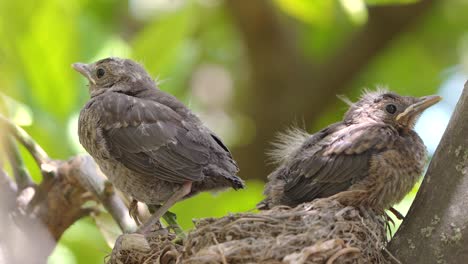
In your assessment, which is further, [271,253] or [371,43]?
A: [371,43]

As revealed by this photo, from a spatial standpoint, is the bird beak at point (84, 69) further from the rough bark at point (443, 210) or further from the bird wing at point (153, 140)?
the rough bark at point (443, 210)

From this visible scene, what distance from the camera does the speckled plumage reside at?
348 cm

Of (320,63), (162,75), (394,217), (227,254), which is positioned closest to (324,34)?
(320,63)

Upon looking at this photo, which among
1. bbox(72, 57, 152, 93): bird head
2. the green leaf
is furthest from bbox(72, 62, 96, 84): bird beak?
the green leaf

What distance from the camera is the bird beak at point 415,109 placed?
11.7 feet

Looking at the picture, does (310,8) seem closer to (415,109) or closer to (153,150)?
(415,109)

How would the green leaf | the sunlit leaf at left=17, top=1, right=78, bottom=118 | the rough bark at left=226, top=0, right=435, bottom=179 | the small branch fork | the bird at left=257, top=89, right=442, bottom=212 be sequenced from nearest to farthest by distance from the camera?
the bird at left=257, top=89, right=442, bottom=212
the small branch fork
the sunlit leaf at left=17, top=1, right=78, bottom=118
the green leaf
the rough bark at left=226, top=0, right=435, bottom=179

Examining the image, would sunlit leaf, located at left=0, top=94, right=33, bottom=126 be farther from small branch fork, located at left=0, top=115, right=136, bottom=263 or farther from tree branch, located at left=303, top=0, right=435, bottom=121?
tree branch, located at left=303, top=0, right=435, bottom=121

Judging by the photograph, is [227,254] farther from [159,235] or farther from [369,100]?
[369,100]

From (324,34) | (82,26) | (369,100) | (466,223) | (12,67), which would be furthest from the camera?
(324,34)

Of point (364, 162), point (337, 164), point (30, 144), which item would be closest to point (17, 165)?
point (30, 144)

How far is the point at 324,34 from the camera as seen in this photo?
6223mm

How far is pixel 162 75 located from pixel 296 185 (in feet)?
3.86

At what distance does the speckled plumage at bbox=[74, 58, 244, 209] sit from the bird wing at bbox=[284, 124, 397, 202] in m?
0.24
